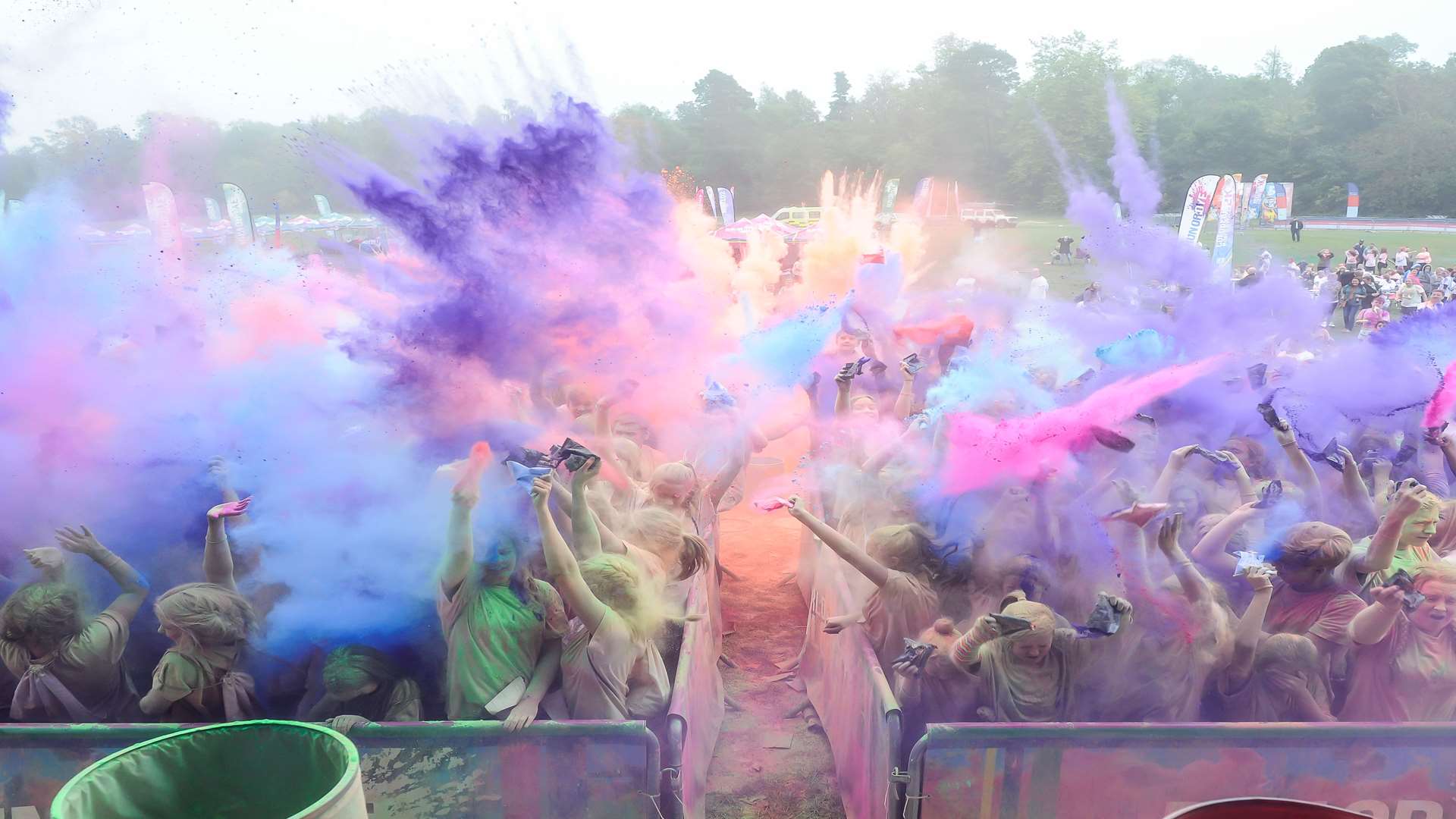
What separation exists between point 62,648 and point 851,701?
373 cm

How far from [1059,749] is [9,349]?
563cm

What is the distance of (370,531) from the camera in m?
4.47

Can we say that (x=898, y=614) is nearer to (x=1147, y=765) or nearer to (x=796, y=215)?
(x=1147, y=765)

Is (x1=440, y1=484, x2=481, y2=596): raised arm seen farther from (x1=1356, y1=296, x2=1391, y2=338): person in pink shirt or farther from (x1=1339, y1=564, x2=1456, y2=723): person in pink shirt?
(x1=1356, y1=296, x2=1391, y2=338): person in pink shirt

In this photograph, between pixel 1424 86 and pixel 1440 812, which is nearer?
pixel 1440 812

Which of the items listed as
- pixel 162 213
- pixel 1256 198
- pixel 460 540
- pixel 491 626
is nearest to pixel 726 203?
pixel 1256 198

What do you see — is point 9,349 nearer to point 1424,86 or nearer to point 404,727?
point 404,727

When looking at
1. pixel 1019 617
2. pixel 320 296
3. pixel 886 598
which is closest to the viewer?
pixel 1019 617

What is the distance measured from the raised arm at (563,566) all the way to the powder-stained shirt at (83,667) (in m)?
2.04

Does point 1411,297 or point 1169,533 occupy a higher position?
point 1169,533

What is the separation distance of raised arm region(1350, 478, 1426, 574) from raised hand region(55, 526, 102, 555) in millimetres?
5902

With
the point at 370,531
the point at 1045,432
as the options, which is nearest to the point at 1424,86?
the point at 1045,432

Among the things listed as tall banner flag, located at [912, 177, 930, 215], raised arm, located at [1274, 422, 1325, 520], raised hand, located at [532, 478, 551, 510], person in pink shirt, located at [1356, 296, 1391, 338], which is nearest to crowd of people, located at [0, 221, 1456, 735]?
raised hand, located at [532, 478, 551, 510]

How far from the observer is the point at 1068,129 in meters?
24.1
